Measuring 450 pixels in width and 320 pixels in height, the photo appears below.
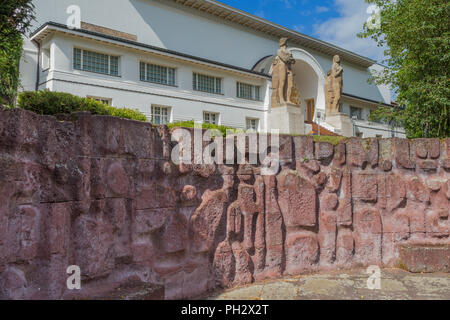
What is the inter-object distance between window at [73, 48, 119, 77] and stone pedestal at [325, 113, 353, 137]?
46.7 feet

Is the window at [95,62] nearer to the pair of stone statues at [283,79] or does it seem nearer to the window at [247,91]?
Answer: the window at [247,91]

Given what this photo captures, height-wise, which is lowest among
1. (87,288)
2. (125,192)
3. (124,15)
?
(87,288)

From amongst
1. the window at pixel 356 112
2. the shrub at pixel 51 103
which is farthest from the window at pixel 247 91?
the shrub at pixel 51 103

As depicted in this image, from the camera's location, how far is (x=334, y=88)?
77.8 ft

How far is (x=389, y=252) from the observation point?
602cm

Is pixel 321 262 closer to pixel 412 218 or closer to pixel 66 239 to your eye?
pixel 412 218

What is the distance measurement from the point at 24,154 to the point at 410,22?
1176 centimetres

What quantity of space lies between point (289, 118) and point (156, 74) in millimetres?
7006

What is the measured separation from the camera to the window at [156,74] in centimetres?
1688

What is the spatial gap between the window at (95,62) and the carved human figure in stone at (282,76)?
7.99 meters

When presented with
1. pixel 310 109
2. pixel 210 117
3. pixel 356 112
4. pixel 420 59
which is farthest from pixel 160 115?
pixel 356 112

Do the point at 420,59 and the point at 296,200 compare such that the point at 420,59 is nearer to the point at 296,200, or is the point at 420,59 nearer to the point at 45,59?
the point at 296,200

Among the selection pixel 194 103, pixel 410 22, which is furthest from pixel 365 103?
pixel 410 22
